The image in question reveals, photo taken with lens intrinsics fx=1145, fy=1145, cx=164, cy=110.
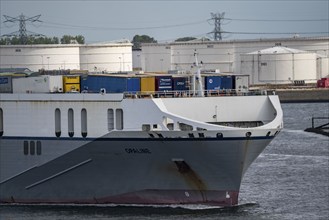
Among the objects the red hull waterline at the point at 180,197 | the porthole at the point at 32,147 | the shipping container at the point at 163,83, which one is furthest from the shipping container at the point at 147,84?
the porthole at the point at 32,147

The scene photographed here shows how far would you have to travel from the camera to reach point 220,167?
40.4 m

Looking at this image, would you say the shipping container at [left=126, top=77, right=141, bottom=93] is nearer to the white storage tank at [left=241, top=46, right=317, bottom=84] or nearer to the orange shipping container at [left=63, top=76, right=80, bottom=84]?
the orange shipping container at [left=63, top=76, right=80, bottom=84]

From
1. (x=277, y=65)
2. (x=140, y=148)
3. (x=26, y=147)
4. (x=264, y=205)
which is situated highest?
(x=277, y=65)

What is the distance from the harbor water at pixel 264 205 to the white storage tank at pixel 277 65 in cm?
6637

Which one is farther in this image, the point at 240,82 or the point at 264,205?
the point at 240,82

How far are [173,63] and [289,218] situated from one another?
89.4 metres

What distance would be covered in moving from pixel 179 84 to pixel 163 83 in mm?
693

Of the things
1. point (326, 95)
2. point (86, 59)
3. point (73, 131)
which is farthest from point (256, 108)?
point (326, 95)

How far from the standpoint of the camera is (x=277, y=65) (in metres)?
124

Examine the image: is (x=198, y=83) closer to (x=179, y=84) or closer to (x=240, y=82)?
(x=179, y=84)

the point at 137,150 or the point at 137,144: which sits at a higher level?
the point at 137,144

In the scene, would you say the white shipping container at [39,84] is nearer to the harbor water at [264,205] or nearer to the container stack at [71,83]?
the container stack at [71,83]

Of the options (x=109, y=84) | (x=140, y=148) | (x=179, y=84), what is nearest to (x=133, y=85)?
(x=109, y=84)

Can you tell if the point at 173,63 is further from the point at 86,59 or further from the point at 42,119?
the point at 42,119
